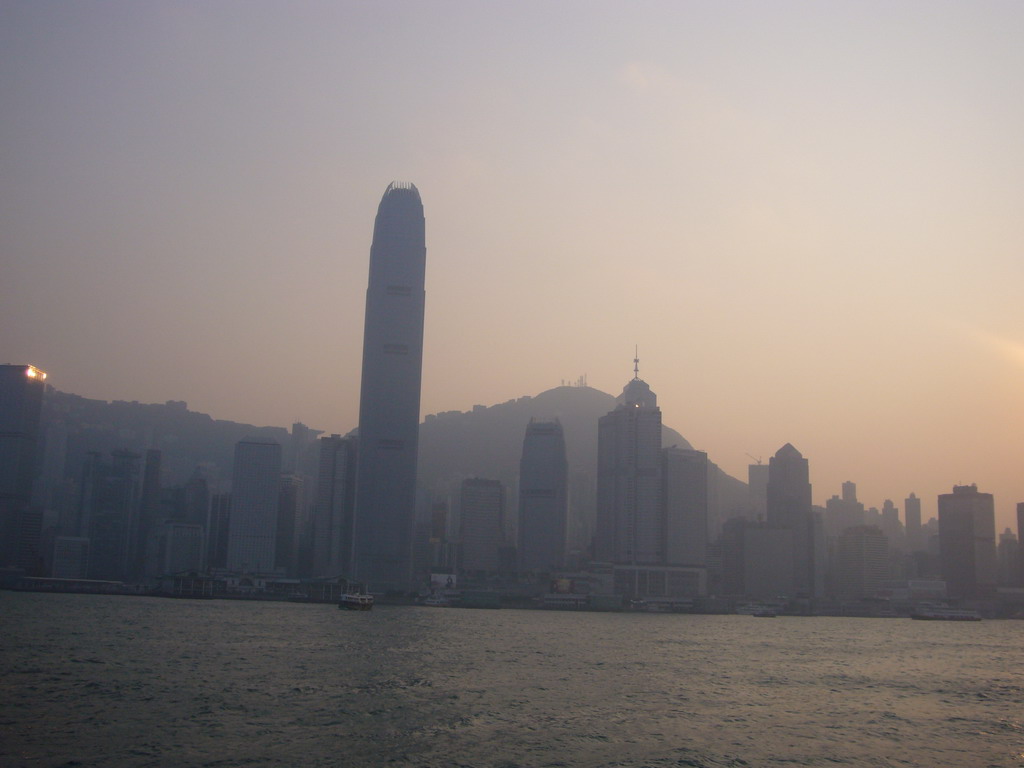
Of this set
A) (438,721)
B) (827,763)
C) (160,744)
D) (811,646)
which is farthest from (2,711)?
(811,646)

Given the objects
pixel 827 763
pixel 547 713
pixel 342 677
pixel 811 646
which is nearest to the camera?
pixel 827 763

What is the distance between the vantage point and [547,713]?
61719mm

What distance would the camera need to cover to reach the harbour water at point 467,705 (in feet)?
161

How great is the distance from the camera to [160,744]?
47.9 meters

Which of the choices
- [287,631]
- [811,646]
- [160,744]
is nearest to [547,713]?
[160,744]

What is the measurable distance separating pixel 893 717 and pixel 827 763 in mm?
19013

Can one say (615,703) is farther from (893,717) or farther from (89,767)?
(89,767)

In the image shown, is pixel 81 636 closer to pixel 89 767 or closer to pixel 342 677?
pixel 342 677

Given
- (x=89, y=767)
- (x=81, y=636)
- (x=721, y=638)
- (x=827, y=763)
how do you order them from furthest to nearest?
1. (x=721, y=638)
2. (x=81, y=636)
3. (x=827, y=763)
4. (x=89, y=767)

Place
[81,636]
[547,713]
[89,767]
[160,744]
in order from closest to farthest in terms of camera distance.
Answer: [89,767], [160,744], [547,713], [81,636]

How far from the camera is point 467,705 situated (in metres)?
63.4

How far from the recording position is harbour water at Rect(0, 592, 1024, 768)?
49188 mm

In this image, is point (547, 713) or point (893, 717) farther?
point (893, 717)

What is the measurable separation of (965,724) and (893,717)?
4377 mm
